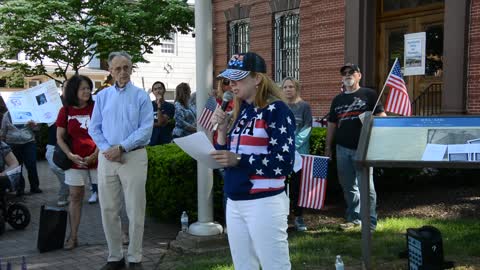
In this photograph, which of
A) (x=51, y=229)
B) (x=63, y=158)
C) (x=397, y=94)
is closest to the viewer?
(x=63, y=158)

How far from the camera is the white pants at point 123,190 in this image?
208 inches

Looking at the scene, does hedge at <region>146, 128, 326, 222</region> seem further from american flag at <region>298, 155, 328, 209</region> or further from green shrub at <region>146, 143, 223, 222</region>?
american flag at <region>298, 155, 328, 209</region>

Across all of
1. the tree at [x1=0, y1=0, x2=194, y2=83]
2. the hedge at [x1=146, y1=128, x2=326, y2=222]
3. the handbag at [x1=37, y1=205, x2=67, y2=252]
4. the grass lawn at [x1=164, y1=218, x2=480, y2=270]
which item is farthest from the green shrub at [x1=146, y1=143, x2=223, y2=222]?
the tree at [x1=0, y1=0, x2=194, y2=83]

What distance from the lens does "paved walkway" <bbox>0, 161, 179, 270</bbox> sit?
588 centimetres

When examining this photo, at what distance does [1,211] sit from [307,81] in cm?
1010

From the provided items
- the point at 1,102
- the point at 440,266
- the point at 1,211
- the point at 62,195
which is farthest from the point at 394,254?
the point at 1,102

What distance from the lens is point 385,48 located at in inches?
540

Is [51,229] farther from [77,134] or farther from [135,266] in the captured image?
[135,266]

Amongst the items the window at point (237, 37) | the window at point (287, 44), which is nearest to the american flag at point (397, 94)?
the window at point (287, 44)

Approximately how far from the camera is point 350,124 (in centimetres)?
669

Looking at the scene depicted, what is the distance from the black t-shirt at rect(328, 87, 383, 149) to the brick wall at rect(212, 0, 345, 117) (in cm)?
777

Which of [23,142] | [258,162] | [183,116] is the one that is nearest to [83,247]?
[183,116]

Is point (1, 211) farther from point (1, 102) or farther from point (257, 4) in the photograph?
point (257, 4)

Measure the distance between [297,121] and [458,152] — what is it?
8.44 feet
